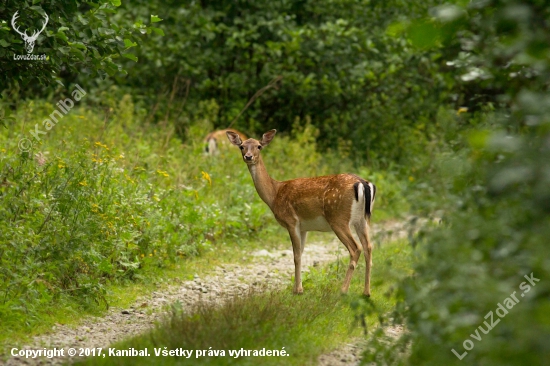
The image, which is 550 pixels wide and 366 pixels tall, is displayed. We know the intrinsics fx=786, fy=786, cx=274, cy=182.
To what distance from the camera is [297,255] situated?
8.66 metres

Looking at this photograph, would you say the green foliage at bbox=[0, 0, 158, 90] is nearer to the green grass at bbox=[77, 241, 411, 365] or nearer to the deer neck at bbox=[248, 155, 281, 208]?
the deer neck at bbox=[248, 155, 281, 208]

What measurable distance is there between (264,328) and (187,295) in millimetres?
2636

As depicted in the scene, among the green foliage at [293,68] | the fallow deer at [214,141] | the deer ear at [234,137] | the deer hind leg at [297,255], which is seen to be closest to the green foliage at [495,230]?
the deer hind leg at [297,255]

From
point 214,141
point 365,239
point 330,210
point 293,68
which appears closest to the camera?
point 330,210

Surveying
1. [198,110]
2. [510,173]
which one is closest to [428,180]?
[510,173]

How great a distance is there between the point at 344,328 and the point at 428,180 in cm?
238

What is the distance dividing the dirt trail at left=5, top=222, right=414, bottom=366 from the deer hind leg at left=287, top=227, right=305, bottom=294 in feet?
1.11

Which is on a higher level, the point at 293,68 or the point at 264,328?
the point at 293,68

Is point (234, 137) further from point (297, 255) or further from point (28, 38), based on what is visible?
point (28, 38)

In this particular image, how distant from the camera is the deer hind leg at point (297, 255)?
8383 mm

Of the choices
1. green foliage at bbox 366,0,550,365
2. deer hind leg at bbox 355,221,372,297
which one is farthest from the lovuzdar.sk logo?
green foliage at bbox 366,0,550,365

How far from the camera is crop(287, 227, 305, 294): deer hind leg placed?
8.38 meters

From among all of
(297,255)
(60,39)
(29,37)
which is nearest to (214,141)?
(297,255)

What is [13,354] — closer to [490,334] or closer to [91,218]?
[91,218]
